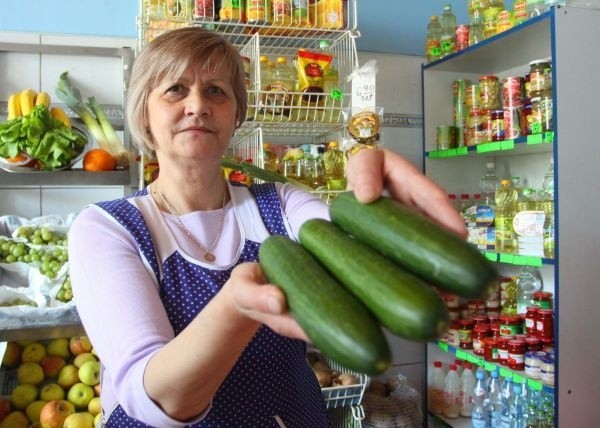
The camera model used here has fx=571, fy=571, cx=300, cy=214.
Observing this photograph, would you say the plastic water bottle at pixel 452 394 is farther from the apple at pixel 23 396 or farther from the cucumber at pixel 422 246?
the cucumber at pixel 422 246

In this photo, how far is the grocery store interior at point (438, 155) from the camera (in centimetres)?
178

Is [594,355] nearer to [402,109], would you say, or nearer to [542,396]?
[542,396]

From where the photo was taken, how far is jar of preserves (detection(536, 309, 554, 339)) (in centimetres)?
188

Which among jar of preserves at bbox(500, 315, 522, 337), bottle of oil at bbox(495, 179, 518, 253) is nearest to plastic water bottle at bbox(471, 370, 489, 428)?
jar of preserves at bbox(500, 315, 522, 337)

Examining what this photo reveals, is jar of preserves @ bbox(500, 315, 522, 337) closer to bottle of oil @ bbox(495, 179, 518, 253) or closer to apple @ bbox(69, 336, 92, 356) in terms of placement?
bottle of oil @ bbox(495, 179, 518, 253)

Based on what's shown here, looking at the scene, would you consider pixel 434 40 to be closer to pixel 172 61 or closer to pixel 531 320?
pixel 531 320

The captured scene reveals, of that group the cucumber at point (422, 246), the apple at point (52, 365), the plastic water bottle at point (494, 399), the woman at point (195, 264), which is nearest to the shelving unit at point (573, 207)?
the plastic water bottle at point (494, 399)

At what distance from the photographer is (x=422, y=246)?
0.59 metres

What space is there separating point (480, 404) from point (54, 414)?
1.54m

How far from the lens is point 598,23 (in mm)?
1835

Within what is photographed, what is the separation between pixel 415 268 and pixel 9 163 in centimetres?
151

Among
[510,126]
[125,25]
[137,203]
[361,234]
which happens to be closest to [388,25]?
[510,126]

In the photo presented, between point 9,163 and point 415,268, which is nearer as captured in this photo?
point 415,268

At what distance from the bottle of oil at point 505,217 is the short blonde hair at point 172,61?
1344 millimetres
